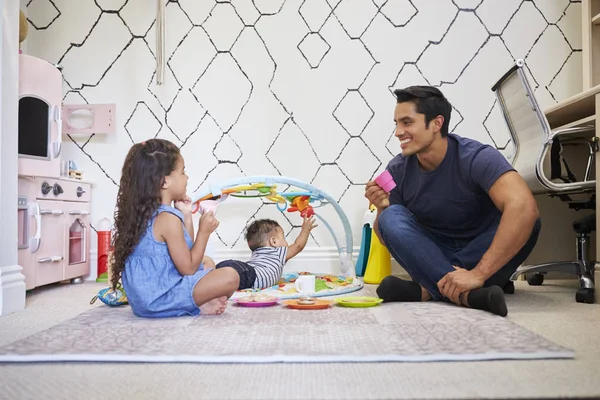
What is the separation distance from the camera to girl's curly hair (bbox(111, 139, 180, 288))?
1790mm

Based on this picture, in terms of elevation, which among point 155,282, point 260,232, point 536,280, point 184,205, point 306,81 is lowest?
point 536,280

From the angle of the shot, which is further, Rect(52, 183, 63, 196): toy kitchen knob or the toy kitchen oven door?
Rect(52, 183, 63, 196): toy kitchen knob

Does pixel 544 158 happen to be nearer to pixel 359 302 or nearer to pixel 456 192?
pixel 456 192

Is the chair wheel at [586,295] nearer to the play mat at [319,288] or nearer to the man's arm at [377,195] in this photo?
the man's arm at [377,195]

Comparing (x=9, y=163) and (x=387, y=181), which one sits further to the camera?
(x=387, y=181)

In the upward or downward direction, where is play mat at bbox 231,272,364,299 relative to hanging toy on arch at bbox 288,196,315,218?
downward

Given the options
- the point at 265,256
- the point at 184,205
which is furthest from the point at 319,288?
the point at 184,205

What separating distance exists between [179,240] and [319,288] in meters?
0.84

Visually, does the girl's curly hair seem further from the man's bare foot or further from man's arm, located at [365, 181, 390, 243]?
man's arm, located at [365, 181, 390, 243]

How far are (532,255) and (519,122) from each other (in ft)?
2.40

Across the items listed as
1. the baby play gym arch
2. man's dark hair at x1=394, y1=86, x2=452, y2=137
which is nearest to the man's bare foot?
the baby play gym arch

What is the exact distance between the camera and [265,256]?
2.58 metres

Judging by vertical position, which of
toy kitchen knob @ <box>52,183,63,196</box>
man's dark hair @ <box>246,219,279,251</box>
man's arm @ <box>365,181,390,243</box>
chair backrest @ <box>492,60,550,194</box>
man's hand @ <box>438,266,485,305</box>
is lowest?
man's hand @ <box>438,266,485,305</box>

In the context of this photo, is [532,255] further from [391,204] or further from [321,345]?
[321,345]
